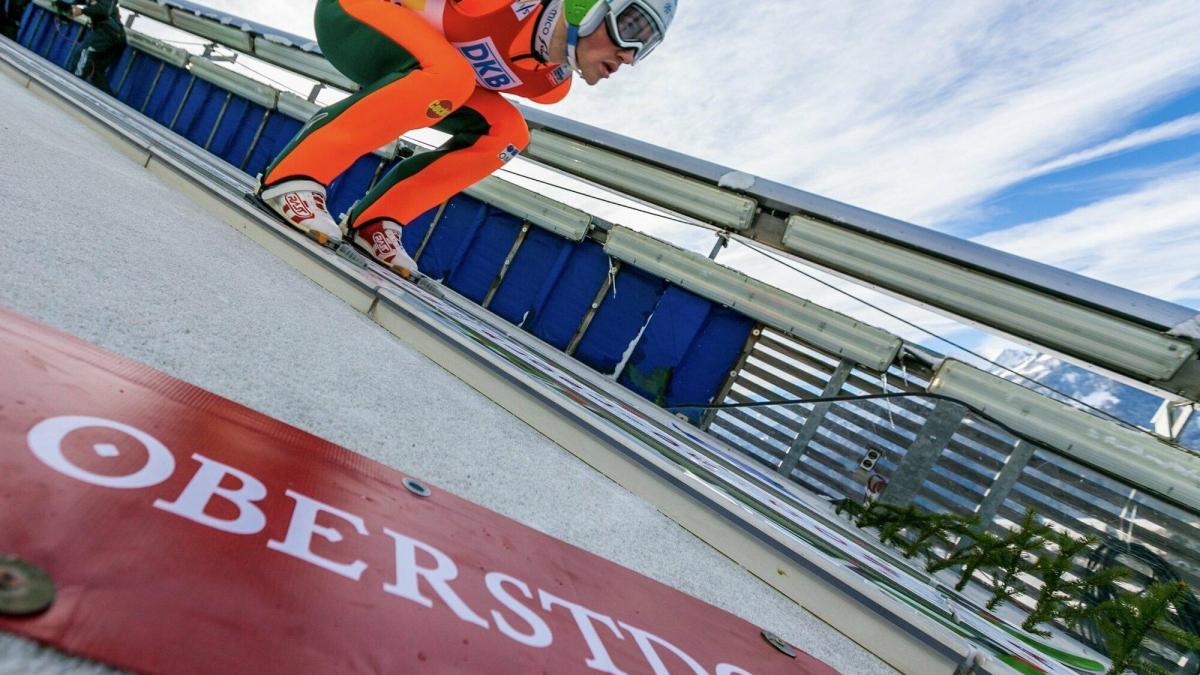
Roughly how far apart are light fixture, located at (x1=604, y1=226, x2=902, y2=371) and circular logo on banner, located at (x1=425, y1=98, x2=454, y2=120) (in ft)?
8.18

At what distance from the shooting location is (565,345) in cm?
436

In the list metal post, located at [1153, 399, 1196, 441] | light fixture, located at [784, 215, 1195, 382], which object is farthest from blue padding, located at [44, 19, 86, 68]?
metal post, located at [1153, 399, 1196, 441]

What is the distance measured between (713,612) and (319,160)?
5.42 feet

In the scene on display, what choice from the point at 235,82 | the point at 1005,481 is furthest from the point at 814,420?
the point at 235,82

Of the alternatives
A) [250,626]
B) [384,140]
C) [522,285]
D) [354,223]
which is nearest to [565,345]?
[522,285]

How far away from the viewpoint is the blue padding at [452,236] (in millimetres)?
4961

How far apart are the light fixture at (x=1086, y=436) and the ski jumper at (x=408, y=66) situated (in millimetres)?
2635

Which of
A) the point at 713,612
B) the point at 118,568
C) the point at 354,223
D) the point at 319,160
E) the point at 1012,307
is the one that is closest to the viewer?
the point at 118,568

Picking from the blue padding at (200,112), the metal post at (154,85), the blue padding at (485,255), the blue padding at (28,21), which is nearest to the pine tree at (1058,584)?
the blue padding at (485,255)

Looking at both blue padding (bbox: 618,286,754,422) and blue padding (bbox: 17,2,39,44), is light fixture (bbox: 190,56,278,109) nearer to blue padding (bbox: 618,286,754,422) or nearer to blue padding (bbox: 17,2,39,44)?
blue padding (bbox: 618,286,754,422)

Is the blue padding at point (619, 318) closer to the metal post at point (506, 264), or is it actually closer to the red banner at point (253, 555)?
the metal post at point (506, 264)

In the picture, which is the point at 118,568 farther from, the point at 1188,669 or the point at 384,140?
the point at 1188,669

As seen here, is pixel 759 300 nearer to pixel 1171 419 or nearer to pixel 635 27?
pixel 1171 419

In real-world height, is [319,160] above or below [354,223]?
above
